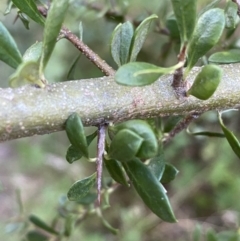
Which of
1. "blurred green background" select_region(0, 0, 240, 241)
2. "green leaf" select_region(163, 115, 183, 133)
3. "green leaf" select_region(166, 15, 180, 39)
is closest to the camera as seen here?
"green leaf" select_region(163, 115, 183, 133)

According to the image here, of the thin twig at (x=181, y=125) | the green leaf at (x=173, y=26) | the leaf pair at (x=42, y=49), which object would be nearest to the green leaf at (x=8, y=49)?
the leaf pair at (x=42, y=49)

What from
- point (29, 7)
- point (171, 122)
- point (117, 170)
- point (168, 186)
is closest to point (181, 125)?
point (171, 122)

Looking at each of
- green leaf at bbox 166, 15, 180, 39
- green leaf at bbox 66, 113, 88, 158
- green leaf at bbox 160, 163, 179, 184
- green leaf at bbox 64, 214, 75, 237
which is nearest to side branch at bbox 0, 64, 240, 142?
green leaf at bbox 66, 113, 88, 158

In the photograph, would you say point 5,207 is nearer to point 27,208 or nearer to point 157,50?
point 27,208

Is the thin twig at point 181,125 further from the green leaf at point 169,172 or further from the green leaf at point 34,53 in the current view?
the green leaf at point 34,53

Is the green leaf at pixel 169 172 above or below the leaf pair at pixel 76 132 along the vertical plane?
below

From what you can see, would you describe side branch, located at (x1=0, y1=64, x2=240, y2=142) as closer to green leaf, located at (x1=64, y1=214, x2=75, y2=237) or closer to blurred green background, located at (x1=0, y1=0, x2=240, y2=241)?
green leaf, located at (x1=64, y1=214, x2=75, y2=237)
